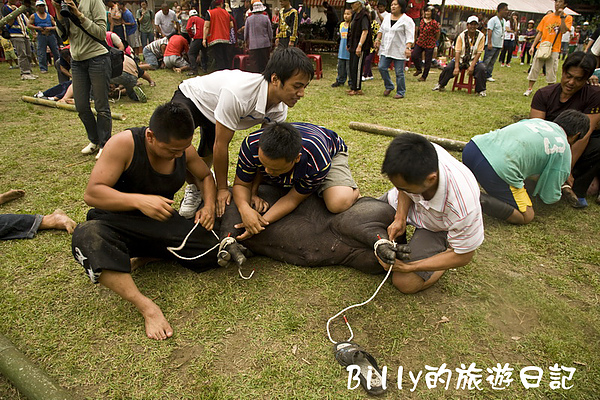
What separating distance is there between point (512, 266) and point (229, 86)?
7.89ft

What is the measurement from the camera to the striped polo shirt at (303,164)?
2.57m

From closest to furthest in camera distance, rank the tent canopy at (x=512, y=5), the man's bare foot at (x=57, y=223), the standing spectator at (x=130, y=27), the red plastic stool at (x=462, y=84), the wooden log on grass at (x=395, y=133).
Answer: the man's bare foot at (x=57, y=223), the wooden log on grass at (x=395, y=133), the red plastic stool at (x=462, y=84), the standing spectator at (x=130, y=27), the tent canopy at (x=512, y=5)

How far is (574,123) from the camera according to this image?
11.2 ft

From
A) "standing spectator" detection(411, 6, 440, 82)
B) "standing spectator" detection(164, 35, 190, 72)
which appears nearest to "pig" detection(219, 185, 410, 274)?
"standing spectator" detection(411, 6, 440, 82)

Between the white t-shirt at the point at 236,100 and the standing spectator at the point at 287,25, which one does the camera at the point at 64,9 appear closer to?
the white t-shirt at the point at 236,100

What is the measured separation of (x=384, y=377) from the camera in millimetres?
1874

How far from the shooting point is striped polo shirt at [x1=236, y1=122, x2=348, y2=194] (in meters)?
2.57

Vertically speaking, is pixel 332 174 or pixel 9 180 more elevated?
pixel 332 174

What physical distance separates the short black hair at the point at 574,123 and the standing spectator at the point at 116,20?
458 inches

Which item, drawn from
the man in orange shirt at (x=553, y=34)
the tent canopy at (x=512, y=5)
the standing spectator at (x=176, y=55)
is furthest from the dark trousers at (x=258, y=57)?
the tent canopy at (x=512, y=5)

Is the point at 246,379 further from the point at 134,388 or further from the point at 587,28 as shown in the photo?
the point at 587,28

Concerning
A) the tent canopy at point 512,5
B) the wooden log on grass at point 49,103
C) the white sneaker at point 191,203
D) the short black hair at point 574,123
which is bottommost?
the wooden log on grass at point 49,103

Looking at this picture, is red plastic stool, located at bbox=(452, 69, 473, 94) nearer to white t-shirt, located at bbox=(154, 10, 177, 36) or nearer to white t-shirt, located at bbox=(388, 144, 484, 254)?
white t-shirt, located at bbox=(388, 144, 484, 254)

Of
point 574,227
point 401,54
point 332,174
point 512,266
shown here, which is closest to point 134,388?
point 332,174
